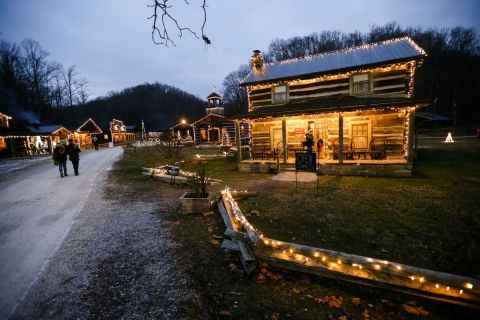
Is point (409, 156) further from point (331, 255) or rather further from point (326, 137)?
point (331, 255)

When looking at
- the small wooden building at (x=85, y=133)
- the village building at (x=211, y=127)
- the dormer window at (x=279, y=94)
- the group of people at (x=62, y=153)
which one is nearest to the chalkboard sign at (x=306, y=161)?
the dormer window at (x=279, y=94)

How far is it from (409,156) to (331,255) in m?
10.2

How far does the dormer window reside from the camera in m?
17.9

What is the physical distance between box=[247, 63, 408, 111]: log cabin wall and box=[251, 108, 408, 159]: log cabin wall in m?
1.34

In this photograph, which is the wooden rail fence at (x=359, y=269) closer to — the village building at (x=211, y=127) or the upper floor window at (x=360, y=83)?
the upper floor window at (x=360, y=83)

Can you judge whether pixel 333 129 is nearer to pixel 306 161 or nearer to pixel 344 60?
pixel 344 60

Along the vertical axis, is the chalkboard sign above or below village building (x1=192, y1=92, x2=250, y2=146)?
below

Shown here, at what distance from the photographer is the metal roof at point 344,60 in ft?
48.5

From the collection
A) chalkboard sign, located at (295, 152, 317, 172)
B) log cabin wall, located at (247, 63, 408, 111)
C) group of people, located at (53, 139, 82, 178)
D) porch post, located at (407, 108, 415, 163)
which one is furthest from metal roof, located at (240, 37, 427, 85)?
group of people, located at (53, 139, 82, 178)

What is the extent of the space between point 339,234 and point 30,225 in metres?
8.00

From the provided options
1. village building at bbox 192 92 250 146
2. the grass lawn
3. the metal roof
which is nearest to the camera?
the grass lawn

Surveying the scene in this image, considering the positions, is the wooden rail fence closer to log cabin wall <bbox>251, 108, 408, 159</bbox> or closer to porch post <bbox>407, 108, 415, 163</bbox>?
porch post <bbox>407, 108, 415, 163</bbox>

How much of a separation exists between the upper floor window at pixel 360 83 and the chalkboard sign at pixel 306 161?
8.34 m

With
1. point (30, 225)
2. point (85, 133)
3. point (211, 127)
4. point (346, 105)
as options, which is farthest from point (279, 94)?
point (85, 133)
